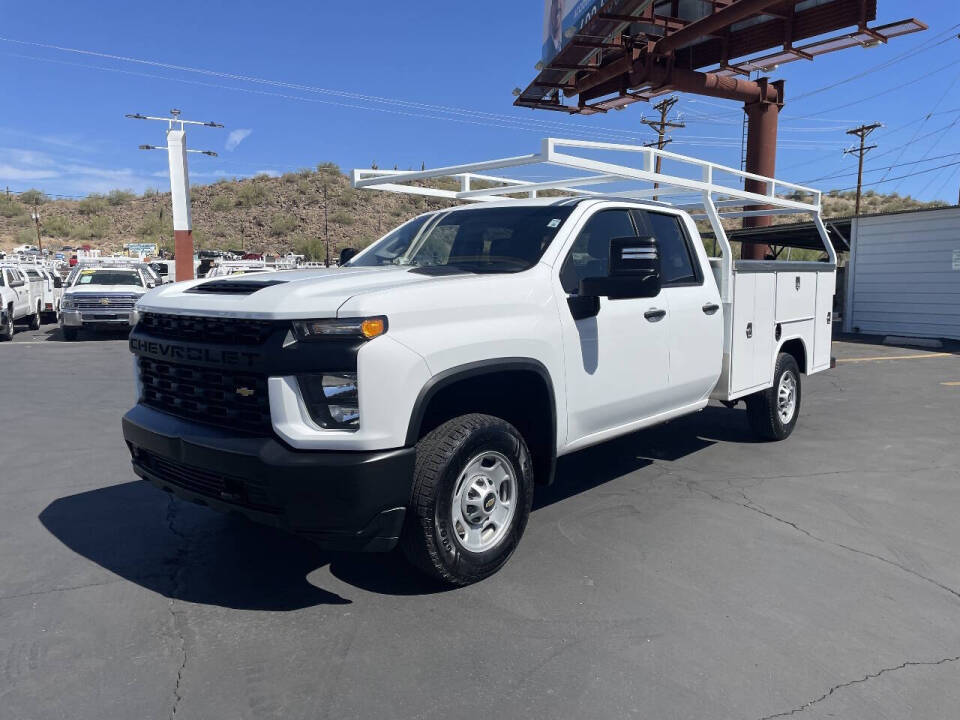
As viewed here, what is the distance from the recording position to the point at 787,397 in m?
7.03

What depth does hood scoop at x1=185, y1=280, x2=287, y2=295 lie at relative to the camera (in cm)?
365

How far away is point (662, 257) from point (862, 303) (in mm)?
17928

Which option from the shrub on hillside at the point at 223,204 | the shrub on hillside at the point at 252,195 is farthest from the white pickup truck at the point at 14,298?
the shrub on hillside at the point at 252,195

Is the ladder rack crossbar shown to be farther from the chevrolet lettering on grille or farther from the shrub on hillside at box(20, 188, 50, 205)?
the shrub on hillside at box(20, 188, 50, 205)

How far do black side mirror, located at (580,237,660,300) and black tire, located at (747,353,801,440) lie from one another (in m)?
3.09

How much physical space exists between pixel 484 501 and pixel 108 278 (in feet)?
57.4

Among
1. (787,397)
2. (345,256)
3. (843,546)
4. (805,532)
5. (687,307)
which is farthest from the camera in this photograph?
(787,397)

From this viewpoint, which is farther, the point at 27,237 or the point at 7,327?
the point at 27,237

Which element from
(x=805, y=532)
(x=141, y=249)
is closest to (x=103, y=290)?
(x=805, y=532)

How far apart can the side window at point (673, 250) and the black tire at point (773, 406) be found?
1724mm

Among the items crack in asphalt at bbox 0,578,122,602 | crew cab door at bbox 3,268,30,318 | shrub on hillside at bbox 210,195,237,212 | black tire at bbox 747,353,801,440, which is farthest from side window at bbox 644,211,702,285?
shrub on hillside at bbox 210,195,237,212

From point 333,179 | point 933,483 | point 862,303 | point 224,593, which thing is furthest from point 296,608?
point 333,179

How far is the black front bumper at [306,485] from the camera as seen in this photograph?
3141 millimetres

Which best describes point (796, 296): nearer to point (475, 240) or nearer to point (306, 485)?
point (475, 240)
